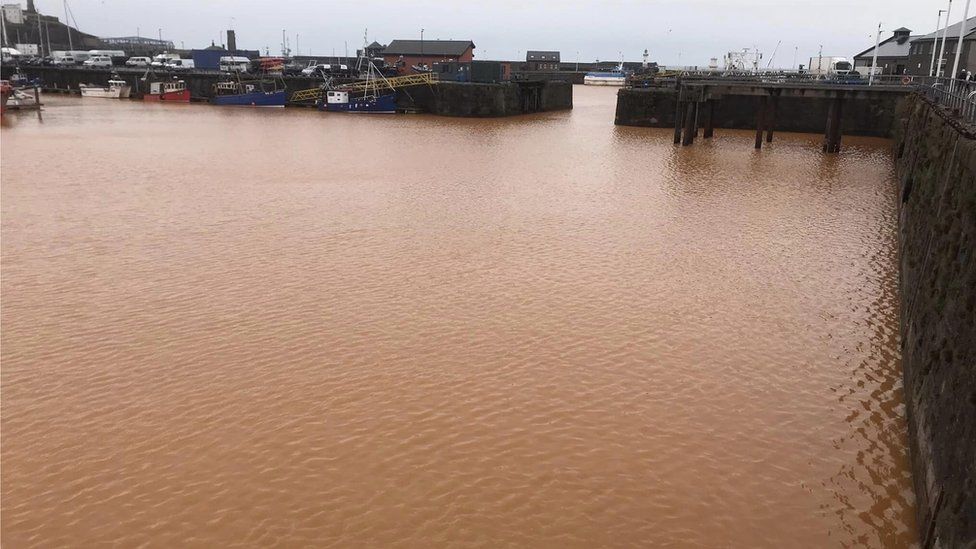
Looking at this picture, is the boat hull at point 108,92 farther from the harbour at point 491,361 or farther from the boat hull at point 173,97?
the harbour at point 491,361

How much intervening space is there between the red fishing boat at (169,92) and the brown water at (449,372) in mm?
57379

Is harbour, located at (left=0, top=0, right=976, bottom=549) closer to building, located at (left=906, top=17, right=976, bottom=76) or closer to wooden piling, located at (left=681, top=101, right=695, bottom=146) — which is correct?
wooden piling, located at (left=681, top=101, right=695, bottom=146)

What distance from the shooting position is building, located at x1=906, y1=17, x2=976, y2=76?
51.2m

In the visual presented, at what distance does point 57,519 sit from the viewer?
8.23m

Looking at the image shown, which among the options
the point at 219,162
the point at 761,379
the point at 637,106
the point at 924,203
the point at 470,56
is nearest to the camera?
the point at 761,379

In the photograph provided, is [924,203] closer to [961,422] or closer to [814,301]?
[814,301]

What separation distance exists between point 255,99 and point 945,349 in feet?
234

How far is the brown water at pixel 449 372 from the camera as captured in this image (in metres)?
8.41

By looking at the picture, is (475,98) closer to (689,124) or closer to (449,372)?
(689,124)

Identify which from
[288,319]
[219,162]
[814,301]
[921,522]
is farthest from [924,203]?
[219,162]

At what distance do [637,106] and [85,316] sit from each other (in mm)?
45814

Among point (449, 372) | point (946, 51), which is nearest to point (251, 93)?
point (946, 51)

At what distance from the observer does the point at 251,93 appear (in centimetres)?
7200

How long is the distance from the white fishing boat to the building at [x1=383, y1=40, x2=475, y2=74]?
3261 cm
